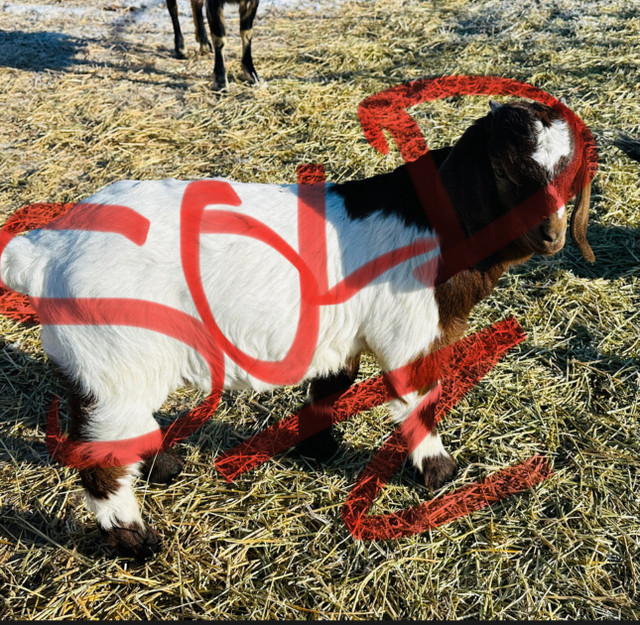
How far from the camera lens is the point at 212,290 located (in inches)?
80.9

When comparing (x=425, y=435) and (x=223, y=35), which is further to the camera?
(x=223, y=35)

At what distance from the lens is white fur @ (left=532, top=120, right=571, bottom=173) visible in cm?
189

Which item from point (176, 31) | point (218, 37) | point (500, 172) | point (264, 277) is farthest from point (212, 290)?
point (176, 31)

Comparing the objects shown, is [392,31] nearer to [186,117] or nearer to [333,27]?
[333,27]

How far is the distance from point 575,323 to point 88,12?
7.00 meters

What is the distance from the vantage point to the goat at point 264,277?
197cm

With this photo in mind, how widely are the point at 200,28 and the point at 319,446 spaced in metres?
5.26

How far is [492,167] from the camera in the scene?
200cm

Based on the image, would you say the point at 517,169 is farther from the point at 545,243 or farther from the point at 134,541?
the point at 134,541

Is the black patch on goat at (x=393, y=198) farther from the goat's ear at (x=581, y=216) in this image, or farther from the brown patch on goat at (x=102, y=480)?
the brown patch on goat at (x=102, y=480)

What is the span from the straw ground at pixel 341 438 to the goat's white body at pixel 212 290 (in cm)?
70

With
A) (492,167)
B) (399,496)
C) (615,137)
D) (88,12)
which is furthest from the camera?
(88,12)

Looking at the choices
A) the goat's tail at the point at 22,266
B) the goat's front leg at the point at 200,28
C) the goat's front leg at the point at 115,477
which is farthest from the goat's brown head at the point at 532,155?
the goat's front leg at the point at 200,28

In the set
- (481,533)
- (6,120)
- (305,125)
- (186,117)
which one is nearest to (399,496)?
(481,533)
